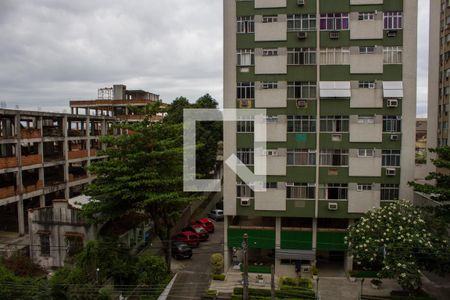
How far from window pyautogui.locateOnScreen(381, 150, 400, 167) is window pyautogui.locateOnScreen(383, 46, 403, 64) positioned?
4628 mm

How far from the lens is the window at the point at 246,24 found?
19281mm

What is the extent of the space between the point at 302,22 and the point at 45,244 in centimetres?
1779

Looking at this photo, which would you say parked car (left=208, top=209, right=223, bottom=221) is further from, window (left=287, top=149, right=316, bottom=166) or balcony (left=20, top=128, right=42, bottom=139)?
balcony (left=20, top=128, right=42, bottom=139)

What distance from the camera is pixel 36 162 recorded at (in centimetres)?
2638

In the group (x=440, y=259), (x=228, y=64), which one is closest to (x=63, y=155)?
(x=228, y=64)

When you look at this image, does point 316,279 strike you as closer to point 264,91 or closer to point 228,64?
point 264,91

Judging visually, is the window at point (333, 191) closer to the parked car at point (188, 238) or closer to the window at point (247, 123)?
the window at point (247, 123)

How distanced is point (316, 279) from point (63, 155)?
2209 cm

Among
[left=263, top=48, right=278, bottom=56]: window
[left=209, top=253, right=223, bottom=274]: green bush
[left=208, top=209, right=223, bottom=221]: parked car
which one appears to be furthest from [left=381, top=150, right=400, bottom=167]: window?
[left=208, top=209, right=223, bottom=221]: parked car

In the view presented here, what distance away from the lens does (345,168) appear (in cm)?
1927

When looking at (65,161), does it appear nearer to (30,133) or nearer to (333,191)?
(30,133)

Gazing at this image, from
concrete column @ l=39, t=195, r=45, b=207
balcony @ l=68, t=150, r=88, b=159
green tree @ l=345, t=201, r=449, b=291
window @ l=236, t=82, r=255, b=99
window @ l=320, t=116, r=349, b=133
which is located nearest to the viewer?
green tree @ l=345, t=201, r=449, b=291

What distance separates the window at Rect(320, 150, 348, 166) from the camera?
19281 millimetres

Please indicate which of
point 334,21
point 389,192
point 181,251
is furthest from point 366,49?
point 181,251
